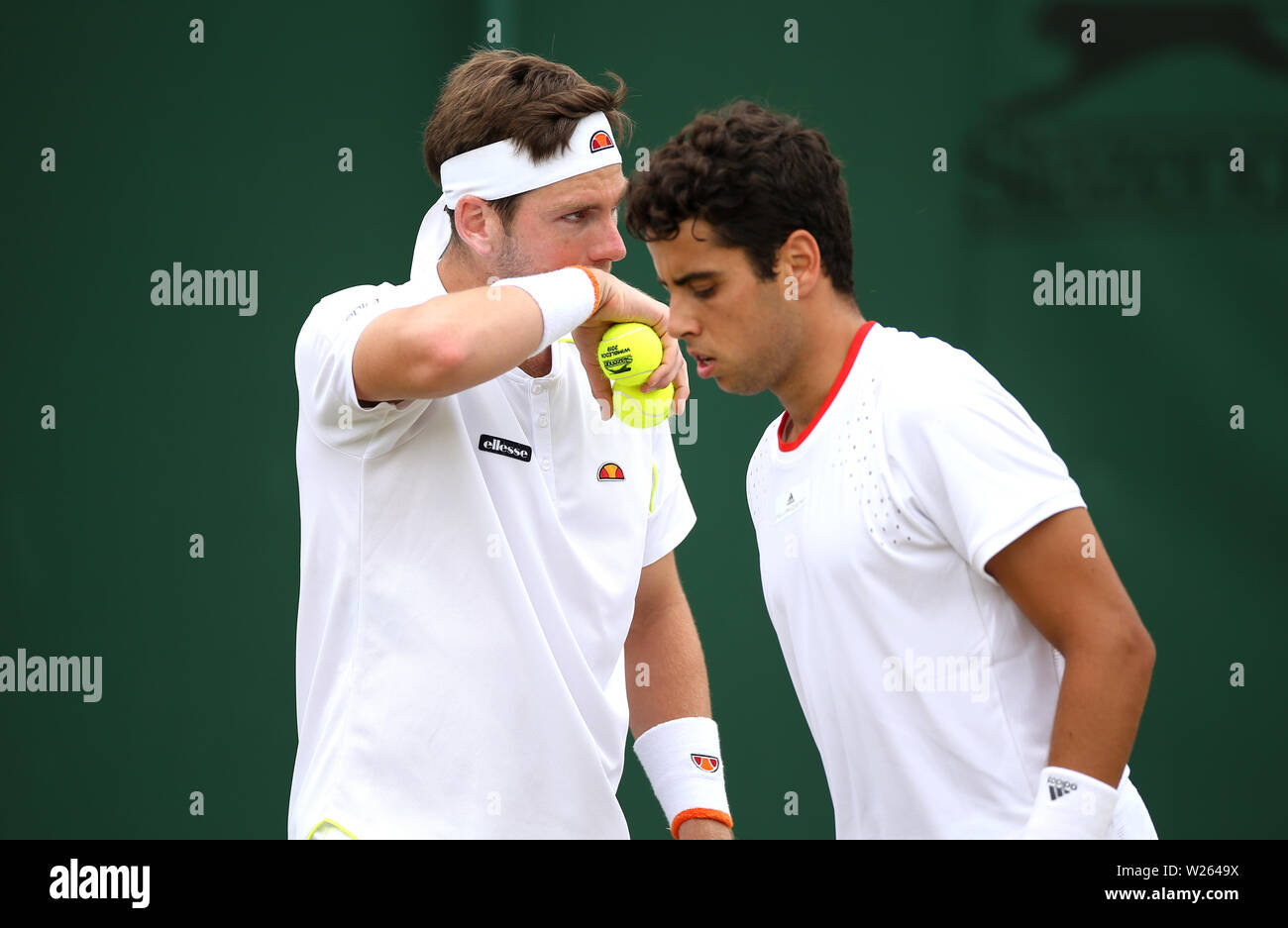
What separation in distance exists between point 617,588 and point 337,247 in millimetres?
2155

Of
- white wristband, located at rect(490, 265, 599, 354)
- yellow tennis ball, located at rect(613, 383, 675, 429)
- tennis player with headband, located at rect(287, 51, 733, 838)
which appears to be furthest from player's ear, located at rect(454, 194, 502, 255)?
yellow tennis ball, located at rect(613, 383, 675, 429)

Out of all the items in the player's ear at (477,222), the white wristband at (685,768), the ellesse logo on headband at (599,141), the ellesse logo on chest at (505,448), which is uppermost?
the ellesse logo on headband at (599,141)

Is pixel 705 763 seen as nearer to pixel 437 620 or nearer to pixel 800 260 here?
pixel 437 620

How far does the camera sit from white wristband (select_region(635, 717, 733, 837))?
316cm

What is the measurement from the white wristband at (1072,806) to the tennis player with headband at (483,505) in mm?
1045

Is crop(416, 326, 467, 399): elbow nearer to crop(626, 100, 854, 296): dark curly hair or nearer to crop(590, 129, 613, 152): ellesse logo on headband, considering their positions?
crop(626, 100, 854, 296): dark curly hair

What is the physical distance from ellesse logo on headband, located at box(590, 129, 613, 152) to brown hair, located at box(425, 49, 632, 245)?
0.05m

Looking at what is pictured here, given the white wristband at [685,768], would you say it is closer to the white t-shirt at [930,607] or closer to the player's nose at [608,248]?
the white t-shirt at [930,607]

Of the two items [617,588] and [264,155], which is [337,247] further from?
[617,588]

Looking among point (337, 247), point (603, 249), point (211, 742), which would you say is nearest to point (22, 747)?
point (211, 742)

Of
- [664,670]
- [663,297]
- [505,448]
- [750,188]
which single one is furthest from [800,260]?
[663,297]

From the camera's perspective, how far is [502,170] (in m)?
3.02

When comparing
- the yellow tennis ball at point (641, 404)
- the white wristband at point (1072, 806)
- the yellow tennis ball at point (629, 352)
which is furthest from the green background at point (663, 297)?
the white wristband at point (1072, 806)

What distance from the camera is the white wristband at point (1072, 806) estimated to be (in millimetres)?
2068
